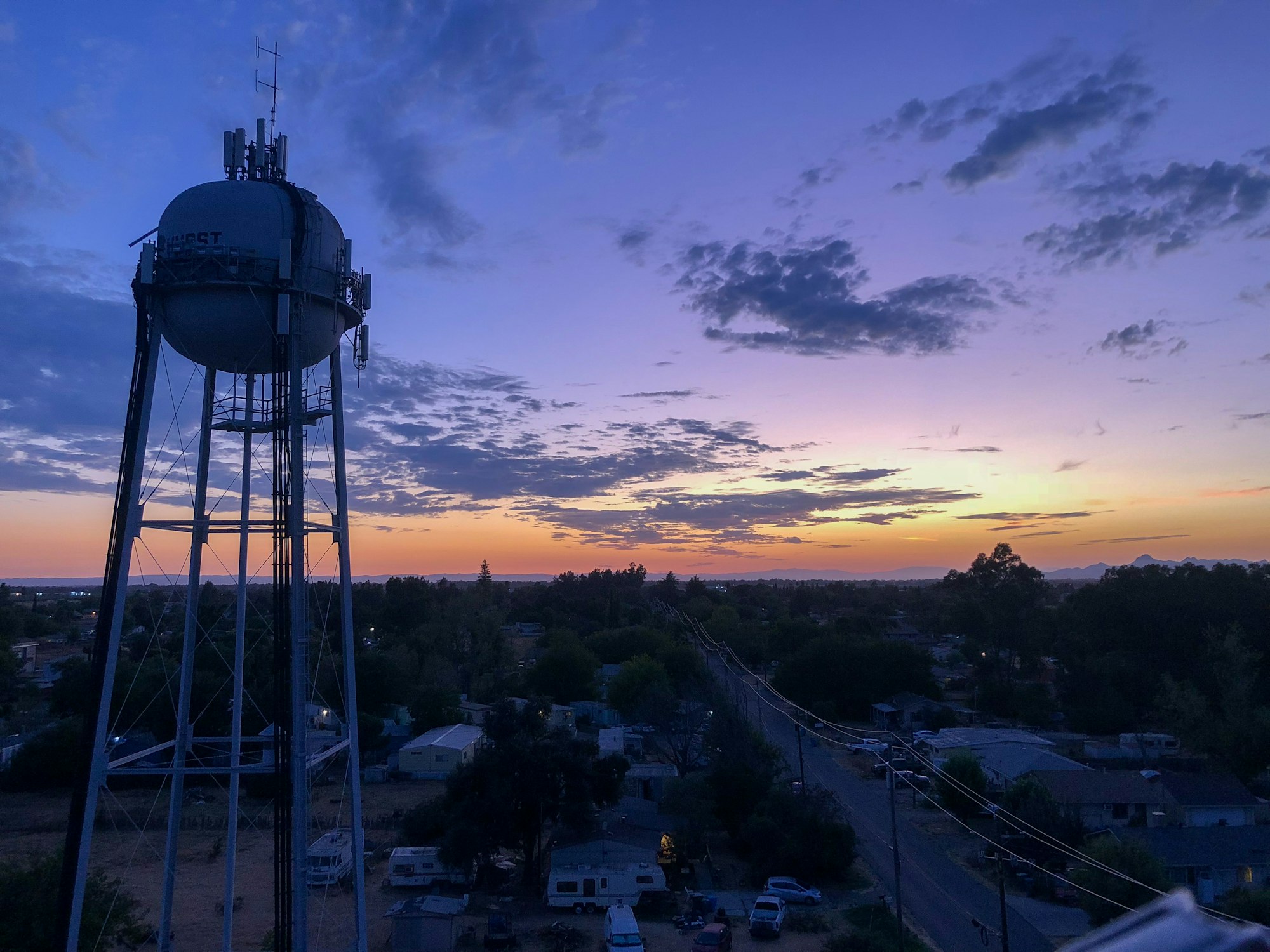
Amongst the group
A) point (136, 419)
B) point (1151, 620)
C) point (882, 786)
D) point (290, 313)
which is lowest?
point (882, 786)

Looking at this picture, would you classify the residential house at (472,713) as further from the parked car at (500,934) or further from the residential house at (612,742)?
the parked car at (500,934)

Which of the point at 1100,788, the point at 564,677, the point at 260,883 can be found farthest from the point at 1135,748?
the point at 260,883

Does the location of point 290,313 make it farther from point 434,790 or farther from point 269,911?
point 434,790

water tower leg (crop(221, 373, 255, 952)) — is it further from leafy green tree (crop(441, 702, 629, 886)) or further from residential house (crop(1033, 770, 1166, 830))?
residential house (crop(1033, 770, 1166, 830))

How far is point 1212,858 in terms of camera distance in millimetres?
19125

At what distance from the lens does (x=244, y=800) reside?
31000mm

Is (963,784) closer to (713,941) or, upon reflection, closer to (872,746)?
(872,746)

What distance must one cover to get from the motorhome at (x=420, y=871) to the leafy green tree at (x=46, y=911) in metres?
6.59

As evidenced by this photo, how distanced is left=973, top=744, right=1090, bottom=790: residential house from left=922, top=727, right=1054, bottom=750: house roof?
1.03 meters

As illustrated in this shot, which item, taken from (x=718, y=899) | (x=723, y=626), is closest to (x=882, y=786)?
(x=718, y=899)

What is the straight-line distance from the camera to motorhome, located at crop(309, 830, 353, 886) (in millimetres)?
20141

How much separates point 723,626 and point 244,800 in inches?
1684

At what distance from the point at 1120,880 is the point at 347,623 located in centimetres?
1522

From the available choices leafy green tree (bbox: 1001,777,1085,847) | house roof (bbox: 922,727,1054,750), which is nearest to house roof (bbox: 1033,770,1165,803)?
leafy green tree (bbox: 1001,777,1085,847)
